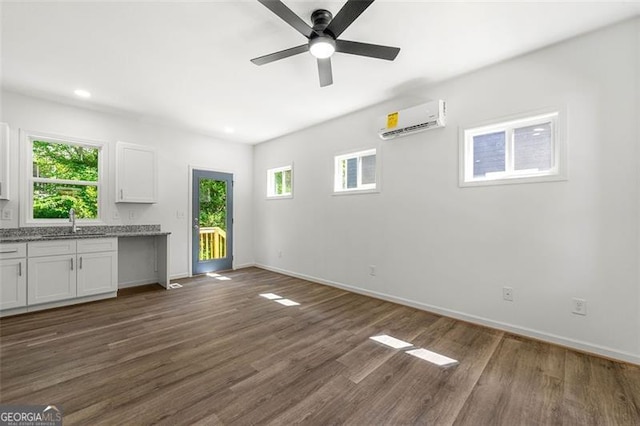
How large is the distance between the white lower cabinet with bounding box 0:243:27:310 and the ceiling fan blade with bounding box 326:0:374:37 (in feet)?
13.9

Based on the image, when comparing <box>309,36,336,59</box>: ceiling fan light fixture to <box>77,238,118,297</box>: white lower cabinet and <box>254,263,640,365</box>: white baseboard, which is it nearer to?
<box>254,263,640,365</box>: white baseboard

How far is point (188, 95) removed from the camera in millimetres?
3627

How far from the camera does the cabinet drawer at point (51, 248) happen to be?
322 cm

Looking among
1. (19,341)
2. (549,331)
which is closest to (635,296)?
(549,331)

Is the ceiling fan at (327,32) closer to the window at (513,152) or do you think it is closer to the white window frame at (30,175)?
the window at (513,152)

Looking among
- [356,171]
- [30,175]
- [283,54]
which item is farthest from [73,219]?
[356,171]

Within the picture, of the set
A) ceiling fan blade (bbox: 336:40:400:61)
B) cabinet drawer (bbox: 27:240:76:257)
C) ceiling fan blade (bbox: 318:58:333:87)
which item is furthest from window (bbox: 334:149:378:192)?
cabinet drawer (bbox: 27:240:76:257)

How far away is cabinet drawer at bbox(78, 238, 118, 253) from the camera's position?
357 centimetres

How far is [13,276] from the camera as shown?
3098 mm

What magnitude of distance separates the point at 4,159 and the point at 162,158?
1.90 metres

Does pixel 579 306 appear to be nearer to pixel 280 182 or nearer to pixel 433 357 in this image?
pixel 433 357

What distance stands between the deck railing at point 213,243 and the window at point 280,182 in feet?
4.40

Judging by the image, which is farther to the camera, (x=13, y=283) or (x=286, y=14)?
(x=13, y=283)

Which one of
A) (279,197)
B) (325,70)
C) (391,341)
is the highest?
(325,70)
